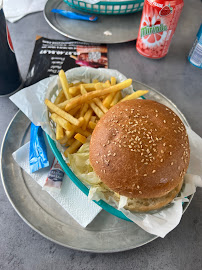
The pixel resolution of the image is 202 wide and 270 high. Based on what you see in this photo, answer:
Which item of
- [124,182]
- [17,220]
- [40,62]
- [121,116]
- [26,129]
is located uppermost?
[121,116]

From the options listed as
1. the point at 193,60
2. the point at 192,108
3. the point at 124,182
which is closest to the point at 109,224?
the point at 124,182

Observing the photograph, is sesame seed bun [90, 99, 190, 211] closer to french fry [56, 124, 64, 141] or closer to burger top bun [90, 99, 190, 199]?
burger top bun [90, 99, 190, 199]

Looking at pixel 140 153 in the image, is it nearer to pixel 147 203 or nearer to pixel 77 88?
pixel 147 203

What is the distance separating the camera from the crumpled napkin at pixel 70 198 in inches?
45.0

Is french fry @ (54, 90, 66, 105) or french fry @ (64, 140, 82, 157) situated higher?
french fry @ (54, 90, 66, 105)

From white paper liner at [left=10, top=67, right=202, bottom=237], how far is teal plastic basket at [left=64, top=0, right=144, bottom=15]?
0.80 meters

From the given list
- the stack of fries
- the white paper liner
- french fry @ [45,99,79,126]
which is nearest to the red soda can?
the white paper liner

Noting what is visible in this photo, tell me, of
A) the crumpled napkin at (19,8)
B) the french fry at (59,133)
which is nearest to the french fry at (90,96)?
the french fry at (59,133)

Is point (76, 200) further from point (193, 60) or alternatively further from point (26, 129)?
point (193, 60)

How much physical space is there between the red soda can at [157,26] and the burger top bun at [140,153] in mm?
851

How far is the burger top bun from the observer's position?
3.06 ft

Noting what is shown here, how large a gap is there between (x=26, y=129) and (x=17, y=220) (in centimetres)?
56

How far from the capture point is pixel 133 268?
3.42 ft

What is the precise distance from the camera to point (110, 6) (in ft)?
6.38
